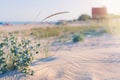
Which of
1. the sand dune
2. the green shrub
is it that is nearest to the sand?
the sand dune

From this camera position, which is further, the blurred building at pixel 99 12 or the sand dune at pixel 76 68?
the blurred building at pixel 99 12

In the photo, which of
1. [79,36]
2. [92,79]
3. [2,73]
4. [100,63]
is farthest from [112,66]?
[79,36]

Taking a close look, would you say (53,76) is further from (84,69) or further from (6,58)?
(6,58)

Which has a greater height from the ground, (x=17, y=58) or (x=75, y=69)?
(x=17, y=58)

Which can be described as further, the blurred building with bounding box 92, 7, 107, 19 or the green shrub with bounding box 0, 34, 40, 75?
the blurred building with bounding box 92, 7, 107, 19

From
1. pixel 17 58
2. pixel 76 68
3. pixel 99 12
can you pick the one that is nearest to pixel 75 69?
A: pixel 76 68

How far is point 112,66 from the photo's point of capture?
8383 millimetres

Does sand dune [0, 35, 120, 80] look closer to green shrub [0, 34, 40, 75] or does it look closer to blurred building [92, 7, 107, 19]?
green shrub [0, 34, 40, 75]

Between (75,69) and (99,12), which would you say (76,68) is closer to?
(75,69)

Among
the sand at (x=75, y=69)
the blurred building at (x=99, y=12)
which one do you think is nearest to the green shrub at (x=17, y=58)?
the sand at (x=75, y=69)

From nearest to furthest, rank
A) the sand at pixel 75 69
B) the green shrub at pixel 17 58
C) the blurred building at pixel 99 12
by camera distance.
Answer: the sand at pixel 75 69, the green shrub at pixel 17 58, the blurred building at pixel 99 12

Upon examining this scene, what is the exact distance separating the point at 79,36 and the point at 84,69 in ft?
30.6

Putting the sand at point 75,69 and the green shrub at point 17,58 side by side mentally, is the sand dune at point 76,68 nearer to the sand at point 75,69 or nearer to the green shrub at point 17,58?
the sand at point 75,69

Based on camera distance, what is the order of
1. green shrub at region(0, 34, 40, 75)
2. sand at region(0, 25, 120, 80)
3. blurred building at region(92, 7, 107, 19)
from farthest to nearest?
blurred building at region(92, 7, 107, 19), green shrub at region(0, 34, 40, 75), sand at region(0, 25, 120, 80)
